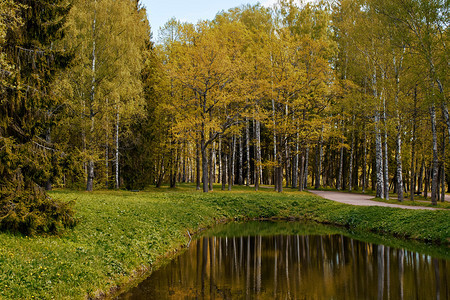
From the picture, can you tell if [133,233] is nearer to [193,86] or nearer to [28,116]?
[28,116]

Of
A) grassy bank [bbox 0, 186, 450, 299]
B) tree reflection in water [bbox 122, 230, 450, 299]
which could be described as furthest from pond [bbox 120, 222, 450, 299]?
grassy bank [bbox 0, 186, 450, 299]

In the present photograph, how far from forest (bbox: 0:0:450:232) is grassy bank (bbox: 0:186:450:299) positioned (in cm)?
166

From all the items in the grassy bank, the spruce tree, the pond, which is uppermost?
the spruce tree

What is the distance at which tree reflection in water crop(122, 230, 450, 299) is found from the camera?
409 inches

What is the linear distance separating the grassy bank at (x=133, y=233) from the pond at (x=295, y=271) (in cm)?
100

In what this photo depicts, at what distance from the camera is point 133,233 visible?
1455cm

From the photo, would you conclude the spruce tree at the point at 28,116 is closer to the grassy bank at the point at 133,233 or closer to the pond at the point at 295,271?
the grassy bank at the point at 133,233

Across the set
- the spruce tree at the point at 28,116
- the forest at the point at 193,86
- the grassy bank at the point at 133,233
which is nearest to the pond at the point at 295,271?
the grassy bank at the point at 133,233

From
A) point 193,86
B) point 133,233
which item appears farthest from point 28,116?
point 193,86

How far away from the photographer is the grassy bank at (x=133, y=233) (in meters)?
8.74

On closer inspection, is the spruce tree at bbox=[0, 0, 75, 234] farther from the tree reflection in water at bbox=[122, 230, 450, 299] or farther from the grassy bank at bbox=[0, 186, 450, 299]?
the tree reflection in water at bbox=[122, 230, 450, 299]

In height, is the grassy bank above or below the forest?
below

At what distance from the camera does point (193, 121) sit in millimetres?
31062

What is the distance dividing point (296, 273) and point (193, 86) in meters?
21.7
